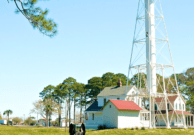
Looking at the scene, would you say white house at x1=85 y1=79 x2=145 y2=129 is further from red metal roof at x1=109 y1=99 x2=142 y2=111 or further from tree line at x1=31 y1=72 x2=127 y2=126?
tree line at x1=31 y1=72 x2=127 y2=126

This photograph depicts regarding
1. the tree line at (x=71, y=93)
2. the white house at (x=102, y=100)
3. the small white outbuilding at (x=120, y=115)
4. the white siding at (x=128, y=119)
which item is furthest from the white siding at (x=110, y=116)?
the tree line at (x=71, y=93)

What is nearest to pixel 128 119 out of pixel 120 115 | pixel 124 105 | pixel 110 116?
pixel 120 115

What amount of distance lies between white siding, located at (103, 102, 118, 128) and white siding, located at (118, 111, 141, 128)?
24.1 inches

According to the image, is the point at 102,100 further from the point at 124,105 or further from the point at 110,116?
the point at 110,116

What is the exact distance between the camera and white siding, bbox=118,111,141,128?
38.8 m

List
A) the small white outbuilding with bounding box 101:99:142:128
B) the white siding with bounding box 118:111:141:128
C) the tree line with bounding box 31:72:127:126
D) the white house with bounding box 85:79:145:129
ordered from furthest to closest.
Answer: the tree line with bounding box 31:72:127:126 < the white house with bounding box 85:79:145:129 < the white siding with bounding box 118:111:141:128 < the small white outbuilding with bounding box 101:99:142:128

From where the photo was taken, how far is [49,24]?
14.1 metres

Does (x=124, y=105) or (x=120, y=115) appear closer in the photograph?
(x=120, y=115)

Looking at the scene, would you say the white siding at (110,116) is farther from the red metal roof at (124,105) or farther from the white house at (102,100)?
the white house at (102,100)

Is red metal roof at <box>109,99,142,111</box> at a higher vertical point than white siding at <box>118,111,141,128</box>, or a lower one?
higher

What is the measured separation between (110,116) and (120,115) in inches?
65.7

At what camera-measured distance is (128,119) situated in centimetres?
3988

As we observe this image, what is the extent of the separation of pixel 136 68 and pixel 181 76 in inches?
1354

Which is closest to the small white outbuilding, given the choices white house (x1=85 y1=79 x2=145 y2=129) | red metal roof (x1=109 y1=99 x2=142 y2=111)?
red metal roof (x1=109 y1=99 x2=142 y2=111)
